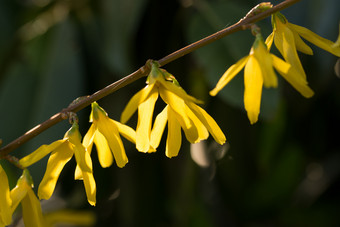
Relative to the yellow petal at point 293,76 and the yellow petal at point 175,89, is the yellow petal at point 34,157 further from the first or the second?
the yellow petal at point 293,76

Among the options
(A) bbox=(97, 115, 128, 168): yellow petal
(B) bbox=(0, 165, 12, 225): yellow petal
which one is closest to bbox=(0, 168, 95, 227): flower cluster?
(B) bbox=(0, 165, 12, 225): yellow petal

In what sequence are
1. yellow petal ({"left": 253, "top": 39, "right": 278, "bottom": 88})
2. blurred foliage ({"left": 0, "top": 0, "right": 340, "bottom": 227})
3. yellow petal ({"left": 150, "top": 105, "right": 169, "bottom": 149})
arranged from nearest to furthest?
yellow petal ({"left": 253, "top": 39, "right": 278, "bottom": 88}) < yellow petal ({"left": 150, "top": 105, "right": 169, "bottom": 149}) < blurred foliage ({"left": 0, "top": 0, "right": 340, "bottom": 227})

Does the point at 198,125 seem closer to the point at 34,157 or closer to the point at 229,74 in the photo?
the point at 229,74

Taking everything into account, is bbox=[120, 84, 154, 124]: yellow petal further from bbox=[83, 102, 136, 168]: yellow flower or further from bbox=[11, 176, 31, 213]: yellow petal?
bbox=[11, 176, 31, 213]: yellow petal

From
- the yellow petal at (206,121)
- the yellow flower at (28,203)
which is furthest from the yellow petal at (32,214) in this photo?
the yellow petal at (206,121)

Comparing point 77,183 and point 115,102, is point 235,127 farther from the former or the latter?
point 77,183
